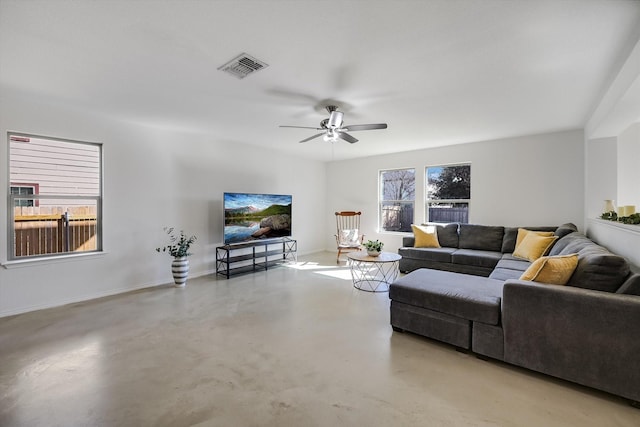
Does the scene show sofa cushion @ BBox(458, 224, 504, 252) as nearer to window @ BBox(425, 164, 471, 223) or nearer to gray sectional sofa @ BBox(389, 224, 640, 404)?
window @ BBox(425, 164, 471, 223)

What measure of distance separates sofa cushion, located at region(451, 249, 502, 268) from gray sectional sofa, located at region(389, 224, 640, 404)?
1.31 m

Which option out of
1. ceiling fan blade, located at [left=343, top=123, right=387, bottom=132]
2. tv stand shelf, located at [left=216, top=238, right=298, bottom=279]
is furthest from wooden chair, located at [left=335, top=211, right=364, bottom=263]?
ceiling fan blade, located at [left=343, top=123, right=387, bottom=132]

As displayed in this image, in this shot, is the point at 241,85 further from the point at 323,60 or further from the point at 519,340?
the point at 519,340

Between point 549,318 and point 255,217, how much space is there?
4319 millimetres

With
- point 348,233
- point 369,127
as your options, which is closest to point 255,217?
point 348,233

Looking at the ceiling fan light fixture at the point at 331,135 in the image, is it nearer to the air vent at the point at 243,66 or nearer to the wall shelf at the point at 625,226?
the air vent at the point at 243,66

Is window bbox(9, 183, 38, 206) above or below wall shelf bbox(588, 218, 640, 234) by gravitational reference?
above

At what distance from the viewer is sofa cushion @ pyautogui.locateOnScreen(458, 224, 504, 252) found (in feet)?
15.2

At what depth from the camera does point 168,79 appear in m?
2.62

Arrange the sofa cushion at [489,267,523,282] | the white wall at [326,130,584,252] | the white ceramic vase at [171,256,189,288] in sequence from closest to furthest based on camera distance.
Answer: the sofa cushion at [489,267,523,282] < the white ceramic vase at [171,256,189,288] < the white wall at [326,130,584,252]

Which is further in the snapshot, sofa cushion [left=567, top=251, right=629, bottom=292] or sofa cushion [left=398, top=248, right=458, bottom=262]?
sofa cushion [left=398, top=248, right=458, bottom=262]

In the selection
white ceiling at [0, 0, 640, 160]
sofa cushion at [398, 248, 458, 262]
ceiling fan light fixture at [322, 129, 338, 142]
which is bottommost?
sofa cushion at [398, 248, 458, 262]

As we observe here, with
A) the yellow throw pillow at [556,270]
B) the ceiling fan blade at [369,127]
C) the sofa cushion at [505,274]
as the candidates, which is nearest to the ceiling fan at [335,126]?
the ceiling fan blade at [369,127]

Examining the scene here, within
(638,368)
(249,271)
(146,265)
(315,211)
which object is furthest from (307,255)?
(638,368)
